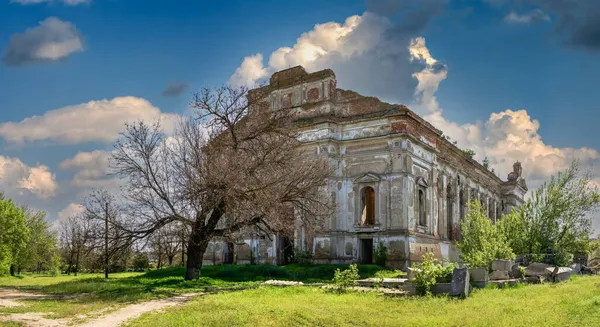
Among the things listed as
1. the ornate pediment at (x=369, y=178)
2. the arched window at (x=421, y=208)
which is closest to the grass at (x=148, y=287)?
the ornate pediment at (x=369, y=178)

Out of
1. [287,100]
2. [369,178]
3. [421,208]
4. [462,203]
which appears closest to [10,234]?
[287,100]

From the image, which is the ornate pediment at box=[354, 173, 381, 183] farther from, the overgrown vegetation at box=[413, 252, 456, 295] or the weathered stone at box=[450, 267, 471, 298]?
the weathered stone at box=[450, 267, 471, 298]

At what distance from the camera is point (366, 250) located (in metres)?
31.2

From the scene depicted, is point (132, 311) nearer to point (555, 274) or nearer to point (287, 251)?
point (555, 274)

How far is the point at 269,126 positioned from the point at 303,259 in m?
10.6

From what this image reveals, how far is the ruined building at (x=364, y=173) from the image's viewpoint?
30.1 m

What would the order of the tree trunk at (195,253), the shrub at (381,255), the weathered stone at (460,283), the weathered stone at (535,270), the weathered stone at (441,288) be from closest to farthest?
the weathered stone at (460,283), the weathered stone at (441,288), the weathered stone at (535,270), the tree trunk at (195,253), the shrub at (381,255)

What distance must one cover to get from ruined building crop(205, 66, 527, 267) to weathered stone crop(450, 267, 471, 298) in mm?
13297

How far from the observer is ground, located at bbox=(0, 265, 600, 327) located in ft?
40.3

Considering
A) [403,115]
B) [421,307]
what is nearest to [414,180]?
[403,115]

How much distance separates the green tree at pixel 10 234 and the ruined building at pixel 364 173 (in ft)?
54.6

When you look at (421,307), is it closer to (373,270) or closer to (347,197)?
(373,270)

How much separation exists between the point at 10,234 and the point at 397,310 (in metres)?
34.4

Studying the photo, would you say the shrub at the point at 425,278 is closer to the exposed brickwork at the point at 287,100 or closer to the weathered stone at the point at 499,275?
the weathered stone at the point at 499,275
